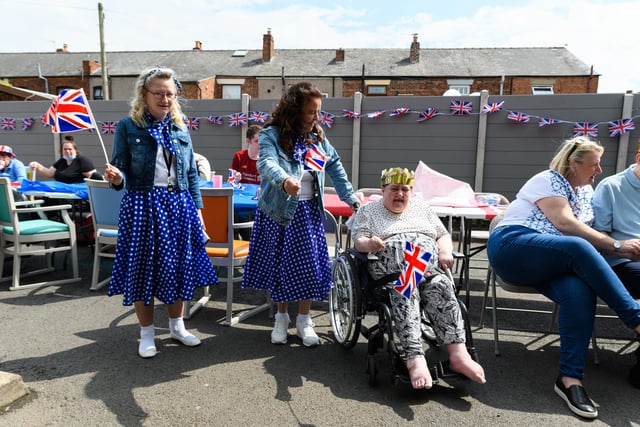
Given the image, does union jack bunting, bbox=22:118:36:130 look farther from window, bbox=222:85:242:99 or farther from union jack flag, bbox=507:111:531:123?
window, bbox=222:85:242:99

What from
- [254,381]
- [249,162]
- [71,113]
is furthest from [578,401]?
[249,162]

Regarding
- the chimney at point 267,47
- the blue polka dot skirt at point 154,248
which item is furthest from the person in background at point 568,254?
the chimney at point 267,47

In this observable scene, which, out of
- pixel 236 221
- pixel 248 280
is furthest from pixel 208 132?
pixel 248 280

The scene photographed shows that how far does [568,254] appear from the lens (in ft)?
8.36

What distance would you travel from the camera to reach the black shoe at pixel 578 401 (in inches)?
89.4

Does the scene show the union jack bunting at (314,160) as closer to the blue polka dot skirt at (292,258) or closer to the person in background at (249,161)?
the blue polka dot skirt at (292,258)

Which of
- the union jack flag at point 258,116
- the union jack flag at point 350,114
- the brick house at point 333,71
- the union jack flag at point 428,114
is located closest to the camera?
the union jack flag at point 428,114

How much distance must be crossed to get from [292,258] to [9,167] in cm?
496

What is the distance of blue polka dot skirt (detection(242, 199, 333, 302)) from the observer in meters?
2.97

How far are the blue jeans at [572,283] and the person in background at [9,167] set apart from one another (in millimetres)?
6078

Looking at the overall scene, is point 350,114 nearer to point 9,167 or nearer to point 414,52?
point 9,167

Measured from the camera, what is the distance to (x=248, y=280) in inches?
123

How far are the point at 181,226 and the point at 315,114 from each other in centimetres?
112

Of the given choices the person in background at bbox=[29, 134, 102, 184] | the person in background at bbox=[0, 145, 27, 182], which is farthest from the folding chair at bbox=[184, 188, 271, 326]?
the person in background at bbox=[0, 145, 27, 182]
